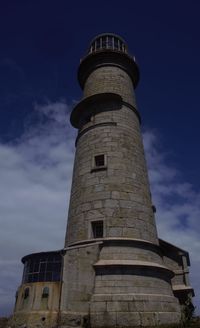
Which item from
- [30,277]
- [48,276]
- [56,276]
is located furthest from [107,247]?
[30,277]

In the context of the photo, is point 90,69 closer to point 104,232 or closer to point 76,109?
point 76,109

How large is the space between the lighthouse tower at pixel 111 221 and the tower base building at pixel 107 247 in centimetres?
3

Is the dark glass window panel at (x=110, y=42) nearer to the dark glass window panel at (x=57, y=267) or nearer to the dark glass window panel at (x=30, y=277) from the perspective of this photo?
the dark glass window panel at (x=57, y=267)

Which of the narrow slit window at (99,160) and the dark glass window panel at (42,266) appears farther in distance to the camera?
the narrow slit window at (99,160)

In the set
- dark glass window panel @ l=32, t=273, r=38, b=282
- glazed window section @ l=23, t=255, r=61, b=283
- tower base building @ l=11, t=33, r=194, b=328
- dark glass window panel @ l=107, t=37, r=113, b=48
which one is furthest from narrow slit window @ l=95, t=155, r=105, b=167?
dark glass window panel @ l=107, t=37, r=113, b=48

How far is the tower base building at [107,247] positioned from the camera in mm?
9750

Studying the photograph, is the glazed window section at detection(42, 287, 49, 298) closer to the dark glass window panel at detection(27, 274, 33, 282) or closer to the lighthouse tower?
the lighthouse tower

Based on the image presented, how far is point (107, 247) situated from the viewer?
11.4m

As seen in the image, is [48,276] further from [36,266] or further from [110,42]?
[110,42]

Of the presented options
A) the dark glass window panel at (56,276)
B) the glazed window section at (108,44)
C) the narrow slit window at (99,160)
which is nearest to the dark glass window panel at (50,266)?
the dark glass window panel at (56,276)

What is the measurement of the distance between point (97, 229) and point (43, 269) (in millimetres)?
2791

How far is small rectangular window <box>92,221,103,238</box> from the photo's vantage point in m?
12.2

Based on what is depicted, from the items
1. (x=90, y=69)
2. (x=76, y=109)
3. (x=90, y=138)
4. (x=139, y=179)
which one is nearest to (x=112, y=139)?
(x=90, y=138)

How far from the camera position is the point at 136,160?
14.6 m
